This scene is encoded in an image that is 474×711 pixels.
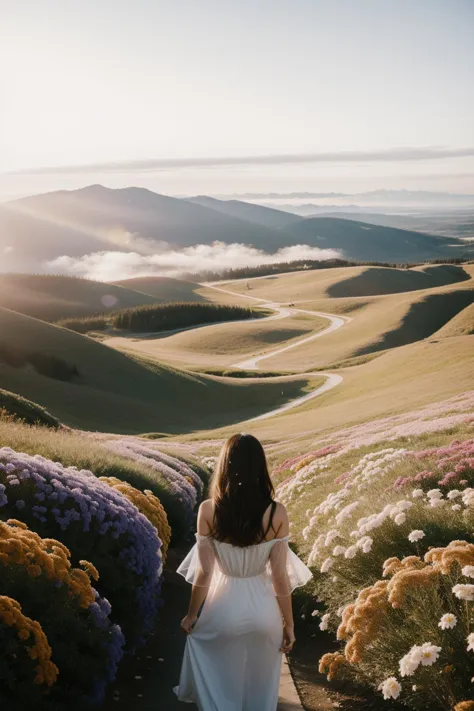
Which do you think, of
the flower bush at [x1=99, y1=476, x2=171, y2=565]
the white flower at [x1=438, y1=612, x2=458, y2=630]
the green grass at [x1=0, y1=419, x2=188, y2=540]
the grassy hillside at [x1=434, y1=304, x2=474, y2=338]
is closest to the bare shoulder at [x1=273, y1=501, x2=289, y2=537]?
the white flower at [x1=438, y1=612, x2=458, y2=630]

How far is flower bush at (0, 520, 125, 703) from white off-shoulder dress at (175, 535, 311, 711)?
123cm

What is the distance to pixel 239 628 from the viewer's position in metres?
6.79

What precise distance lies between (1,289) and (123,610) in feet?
616

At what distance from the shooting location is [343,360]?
281 ft

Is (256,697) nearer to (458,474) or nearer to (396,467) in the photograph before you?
(458,474)

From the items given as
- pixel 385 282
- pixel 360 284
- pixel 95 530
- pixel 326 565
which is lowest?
pixel 360 284

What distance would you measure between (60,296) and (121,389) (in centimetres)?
13305

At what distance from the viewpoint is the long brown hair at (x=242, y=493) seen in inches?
268

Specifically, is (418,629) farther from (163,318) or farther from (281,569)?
(163,318)

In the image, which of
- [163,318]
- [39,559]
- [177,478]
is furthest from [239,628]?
[163,318]

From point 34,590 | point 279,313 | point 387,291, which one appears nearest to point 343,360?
point 279,313

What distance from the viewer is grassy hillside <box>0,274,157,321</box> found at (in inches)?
6909

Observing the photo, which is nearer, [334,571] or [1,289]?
[334,571]

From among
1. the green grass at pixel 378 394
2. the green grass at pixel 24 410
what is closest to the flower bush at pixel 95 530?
the green grass at pixel 378 394
